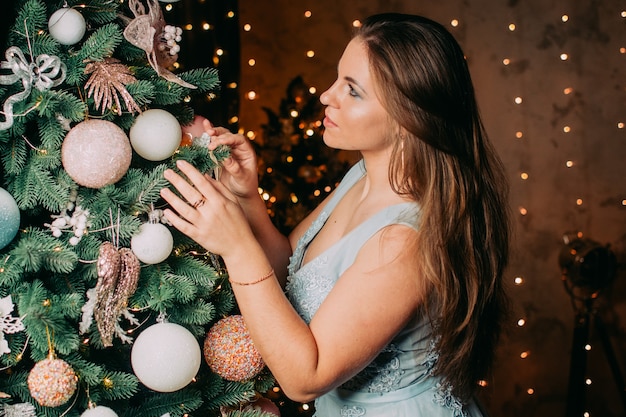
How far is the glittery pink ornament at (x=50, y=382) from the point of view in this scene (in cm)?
101

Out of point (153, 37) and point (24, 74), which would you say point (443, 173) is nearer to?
point (153, 37)

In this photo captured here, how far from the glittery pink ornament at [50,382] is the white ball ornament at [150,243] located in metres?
0.21

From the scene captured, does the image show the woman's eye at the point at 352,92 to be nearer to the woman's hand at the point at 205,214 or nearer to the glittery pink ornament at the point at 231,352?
the woman's hand at the point at 205,214

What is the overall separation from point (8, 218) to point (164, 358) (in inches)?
13.2

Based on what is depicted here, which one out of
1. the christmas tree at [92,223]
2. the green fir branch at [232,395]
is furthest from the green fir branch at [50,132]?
the green fir branch at [232,395]

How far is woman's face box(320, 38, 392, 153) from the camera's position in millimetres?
1456

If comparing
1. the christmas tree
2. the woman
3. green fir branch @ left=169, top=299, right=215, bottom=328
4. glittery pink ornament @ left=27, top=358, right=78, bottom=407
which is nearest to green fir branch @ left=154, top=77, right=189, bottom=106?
the christmas tree

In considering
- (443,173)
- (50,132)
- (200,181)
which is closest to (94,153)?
(50,132)

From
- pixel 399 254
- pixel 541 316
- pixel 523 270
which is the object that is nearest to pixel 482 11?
pixel 523 270

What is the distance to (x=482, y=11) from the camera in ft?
10.8

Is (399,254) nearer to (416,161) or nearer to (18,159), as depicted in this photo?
(416,161)

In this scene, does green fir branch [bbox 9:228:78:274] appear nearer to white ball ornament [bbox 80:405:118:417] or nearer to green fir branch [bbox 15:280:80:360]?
green fir branch [bbox 15:280:80:360]

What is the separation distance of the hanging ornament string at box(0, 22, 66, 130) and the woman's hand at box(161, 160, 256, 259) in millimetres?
241

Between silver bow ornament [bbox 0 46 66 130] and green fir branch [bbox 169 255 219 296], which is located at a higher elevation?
silver bow ornament [bbox 0 46 66 130]
